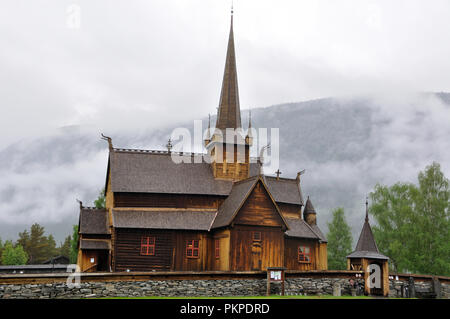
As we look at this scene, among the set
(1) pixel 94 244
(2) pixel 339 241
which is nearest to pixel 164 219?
(1) pixel 94 244

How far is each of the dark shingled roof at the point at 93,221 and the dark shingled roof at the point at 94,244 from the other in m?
0.68

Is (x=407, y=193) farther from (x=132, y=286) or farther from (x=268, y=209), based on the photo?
(x=132, y=286)

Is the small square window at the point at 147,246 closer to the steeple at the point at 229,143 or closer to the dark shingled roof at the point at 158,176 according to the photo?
the dark shingled roof at the point at 158,176

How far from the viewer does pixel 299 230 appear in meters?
51.3

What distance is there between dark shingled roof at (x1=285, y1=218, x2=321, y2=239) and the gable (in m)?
6.08

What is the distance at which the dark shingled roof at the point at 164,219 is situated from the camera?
146 ft

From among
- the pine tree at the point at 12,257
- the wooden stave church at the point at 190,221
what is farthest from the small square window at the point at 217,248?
the pine tree at the point at 12,257

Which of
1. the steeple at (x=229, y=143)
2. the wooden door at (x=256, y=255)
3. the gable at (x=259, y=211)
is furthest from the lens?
the steeple at (x=229, y=143)

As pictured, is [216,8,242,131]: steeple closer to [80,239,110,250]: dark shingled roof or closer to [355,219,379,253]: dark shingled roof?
[80,239,110,250]: dark shingled roof

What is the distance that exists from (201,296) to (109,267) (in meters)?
15.6

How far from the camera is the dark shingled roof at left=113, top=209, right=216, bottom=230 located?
146 ft

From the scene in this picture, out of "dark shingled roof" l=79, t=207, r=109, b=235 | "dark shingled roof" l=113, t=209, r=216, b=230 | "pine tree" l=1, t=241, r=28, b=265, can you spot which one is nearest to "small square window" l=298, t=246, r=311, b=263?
"dark shingled roof" l=113, t=209, r=216, b=230

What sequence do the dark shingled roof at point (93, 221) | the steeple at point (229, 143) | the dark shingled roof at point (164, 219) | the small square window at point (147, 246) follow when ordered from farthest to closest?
1. the steeple at point (229, 143)
2. the dark shingled roof at point (93, 221)
3. the dark shingled roof at point (164, 219)
4. the small square window at point (147, 246)
